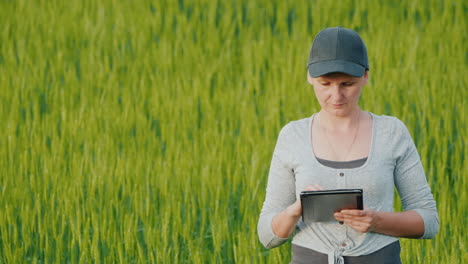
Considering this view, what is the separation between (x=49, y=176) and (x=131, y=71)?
145 centimetres

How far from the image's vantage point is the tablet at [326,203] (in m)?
1.79

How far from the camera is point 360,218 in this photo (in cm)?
182

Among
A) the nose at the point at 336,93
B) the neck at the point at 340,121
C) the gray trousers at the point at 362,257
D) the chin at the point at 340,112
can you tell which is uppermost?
the nose at the point at 336,93

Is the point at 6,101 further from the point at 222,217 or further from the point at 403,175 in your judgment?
the point at 403,175

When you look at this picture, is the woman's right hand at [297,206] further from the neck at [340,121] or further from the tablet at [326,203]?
the neck at [340,121]

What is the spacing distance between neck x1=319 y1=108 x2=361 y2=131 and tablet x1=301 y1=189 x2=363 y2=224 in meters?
0.24

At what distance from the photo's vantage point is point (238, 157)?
12.8 ft

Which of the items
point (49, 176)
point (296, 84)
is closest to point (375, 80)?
point (296, 84)

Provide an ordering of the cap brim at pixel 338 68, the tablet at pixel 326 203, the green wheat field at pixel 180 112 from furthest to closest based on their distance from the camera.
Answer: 1. the green wheat field at pixel 180 112
2. the cap brim at pixel 338 68
3. the tablet at pixel 326 203

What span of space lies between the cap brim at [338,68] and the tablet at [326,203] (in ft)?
1.00

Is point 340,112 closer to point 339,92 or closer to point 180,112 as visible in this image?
point 339,92

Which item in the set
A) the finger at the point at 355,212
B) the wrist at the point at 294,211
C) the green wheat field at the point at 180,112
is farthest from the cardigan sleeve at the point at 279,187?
the green wheat field at the point at 180,112

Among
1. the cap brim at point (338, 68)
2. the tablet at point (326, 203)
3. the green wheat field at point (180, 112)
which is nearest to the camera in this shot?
the tablet at point (326, 203)

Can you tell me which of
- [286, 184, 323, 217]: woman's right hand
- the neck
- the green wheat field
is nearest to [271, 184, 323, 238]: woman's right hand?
[286, 184, 323, 217]: woman's right hand
